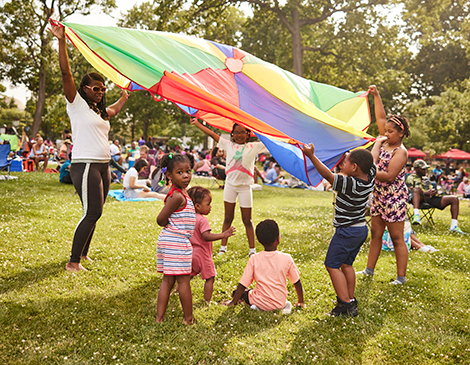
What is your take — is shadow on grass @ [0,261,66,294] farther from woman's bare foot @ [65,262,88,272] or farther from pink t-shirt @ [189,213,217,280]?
pink t-shirt @ [189,213,217,280]

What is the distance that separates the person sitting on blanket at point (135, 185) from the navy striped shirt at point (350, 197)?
7904mm

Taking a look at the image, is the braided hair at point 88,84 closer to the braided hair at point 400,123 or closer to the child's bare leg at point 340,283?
the child's bare leg at point 340,283

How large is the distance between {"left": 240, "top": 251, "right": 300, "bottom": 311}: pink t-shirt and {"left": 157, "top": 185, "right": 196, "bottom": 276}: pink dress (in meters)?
0.86

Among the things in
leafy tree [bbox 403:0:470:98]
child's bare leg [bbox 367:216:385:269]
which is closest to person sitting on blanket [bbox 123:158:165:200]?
child's bare leg [bbox 367:216:385:269]

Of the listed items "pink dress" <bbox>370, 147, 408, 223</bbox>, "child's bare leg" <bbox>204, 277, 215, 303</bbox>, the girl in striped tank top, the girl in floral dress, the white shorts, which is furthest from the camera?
the white shorts

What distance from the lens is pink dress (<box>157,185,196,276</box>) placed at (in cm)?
360

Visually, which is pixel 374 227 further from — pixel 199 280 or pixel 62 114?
pixel 62 114

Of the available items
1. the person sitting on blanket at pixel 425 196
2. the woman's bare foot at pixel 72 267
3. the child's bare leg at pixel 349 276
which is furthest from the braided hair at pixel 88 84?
the person sitting on blanket at pixel 425 196

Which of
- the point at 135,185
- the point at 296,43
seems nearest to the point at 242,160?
the point at 135,185

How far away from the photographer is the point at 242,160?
588cm

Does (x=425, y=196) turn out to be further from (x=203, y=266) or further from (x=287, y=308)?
(x=203, y=266)

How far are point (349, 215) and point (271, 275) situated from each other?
116cm

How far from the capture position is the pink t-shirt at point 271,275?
411 cm

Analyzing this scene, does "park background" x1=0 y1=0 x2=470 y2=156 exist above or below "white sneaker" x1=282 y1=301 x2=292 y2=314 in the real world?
above
